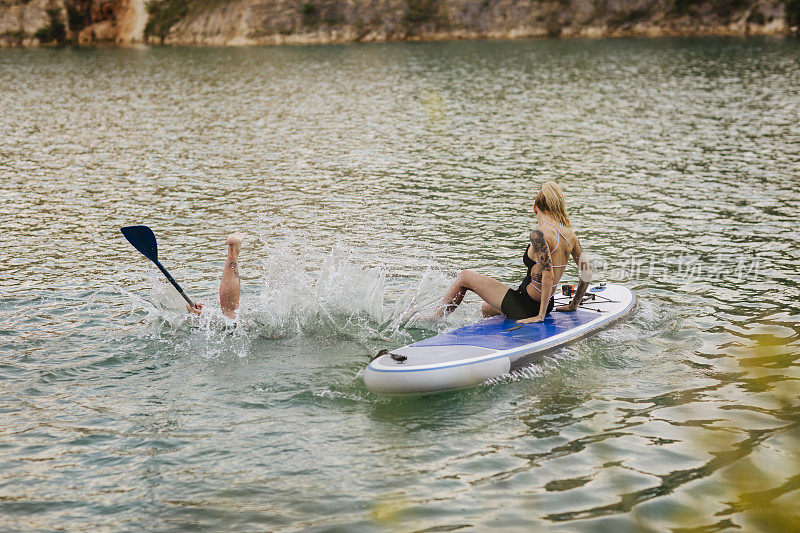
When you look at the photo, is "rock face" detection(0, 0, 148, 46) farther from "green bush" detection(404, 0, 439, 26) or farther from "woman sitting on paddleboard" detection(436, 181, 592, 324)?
"woman sitting on paddleboard" detection(436, 181, 592, 324)

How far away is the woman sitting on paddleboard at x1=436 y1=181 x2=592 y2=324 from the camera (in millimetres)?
10617

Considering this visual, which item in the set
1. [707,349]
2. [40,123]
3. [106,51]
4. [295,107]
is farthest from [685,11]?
[707,349]

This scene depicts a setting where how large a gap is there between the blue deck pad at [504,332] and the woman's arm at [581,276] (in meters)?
0.12

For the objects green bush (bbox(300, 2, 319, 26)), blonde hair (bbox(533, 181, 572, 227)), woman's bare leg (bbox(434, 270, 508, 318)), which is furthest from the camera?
green bush (bbox(300, 2, 319, 26))

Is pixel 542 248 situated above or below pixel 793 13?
below

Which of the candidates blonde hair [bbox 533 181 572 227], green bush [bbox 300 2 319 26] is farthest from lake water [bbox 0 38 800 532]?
green bush [bbox 300 2 319 26]

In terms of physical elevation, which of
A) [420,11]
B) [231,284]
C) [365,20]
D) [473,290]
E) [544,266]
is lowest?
[473,290]

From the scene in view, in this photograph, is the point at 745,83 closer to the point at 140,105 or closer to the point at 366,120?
the point at 366,120

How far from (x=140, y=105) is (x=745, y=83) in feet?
86.4

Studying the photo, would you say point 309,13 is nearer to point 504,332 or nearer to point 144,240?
point 144,240

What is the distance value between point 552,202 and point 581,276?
100cm

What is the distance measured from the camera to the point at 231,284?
36.8ft

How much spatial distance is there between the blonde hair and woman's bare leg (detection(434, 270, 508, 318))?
113 cm

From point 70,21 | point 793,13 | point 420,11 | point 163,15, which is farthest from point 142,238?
point 70,21
